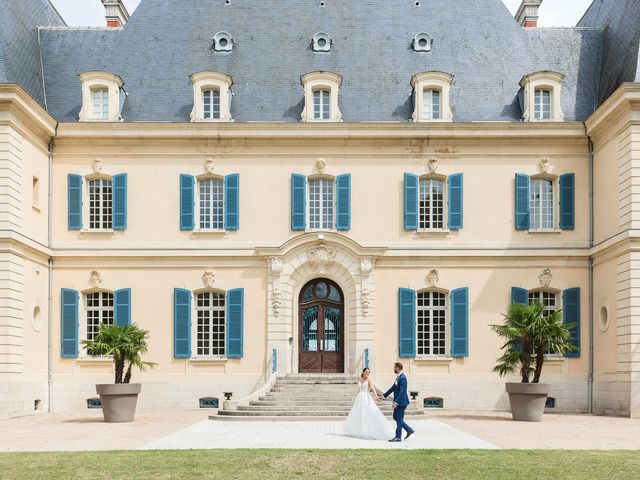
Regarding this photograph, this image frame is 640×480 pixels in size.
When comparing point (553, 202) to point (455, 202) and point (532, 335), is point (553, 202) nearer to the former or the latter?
point (455, 202)

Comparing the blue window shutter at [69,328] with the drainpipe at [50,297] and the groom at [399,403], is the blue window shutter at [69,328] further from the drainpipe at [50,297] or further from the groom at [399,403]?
the groom at [399,403]

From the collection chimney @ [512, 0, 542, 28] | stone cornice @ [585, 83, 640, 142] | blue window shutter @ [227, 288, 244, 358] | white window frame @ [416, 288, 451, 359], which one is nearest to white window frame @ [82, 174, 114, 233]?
blue window shutter @ [227, 288, 244, 358]

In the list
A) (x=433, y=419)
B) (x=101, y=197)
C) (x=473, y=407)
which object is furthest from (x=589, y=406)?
(x=101, y=197)

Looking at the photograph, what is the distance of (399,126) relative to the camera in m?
26.8

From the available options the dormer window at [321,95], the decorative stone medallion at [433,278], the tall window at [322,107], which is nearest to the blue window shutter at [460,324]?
the decorative stone medallion at [433,278]

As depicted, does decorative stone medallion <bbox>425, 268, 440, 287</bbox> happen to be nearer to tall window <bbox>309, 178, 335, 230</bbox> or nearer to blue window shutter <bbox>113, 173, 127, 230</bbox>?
tall window <bbox>309, 178, 335, 230</bbox>

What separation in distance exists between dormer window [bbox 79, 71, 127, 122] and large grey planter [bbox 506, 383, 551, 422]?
13974 mm

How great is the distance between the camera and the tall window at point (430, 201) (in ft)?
89.5

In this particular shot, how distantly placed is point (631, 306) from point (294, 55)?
12832 mm

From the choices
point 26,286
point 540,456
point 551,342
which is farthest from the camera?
point 26,286

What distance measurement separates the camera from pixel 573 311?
87.1 feet

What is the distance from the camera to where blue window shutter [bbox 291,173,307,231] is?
88.5 ft

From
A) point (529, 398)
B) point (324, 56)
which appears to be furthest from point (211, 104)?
point (529, 398)

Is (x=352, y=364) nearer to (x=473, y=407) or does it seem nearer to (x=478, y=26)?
(x=473, y=407)
